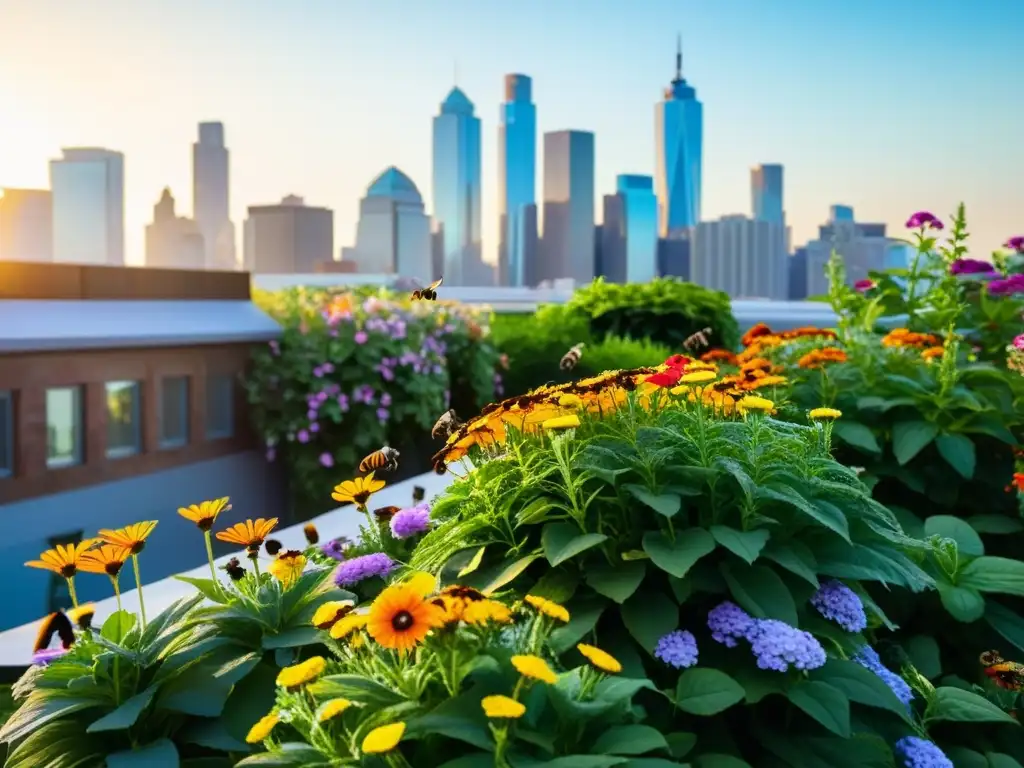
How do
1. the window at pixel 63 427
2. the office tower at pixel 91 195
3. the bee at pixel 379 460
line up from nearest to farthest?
the bee at pixel 379 460
the window at pixel 63 427
the office tower at pixel 91 195

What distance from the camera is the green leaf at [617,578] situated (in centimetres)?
155

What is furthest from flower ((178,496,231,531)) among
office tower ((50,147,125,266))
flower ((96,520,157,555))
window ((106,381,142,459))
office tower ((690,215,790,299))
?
office tower ((50,147,125,266))

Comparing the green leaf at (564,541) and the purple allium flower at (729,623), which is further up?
the green leaf at (564,541)

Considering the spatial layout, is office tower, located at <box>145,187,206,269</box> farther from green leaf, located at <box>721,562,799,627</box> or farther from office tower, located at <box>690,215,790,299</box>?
green leaf, located at <box>721,562,799,627</box>

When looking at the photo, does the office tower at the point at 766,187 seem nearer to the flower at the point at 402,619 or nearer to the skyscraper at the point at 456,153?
the skyscraper at the point at 456,153

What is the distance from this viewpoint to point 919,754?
5.39 ft

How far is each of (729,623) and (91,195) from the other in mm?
32824

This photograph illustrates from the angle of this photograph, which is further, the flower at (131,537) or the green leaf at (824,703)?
the flower at (131,537)

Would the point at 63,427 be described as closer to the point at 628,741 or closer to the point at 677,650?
the point at 677,650

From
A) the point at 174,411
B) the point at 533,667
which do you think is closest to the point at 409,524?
the point at 533,667

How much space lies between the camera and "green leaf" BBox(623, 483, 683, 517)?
1.56 metres

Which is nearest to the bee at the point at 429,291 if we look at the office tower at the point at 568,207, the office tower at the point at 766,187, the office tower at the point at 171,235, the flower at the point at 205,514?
the flower at the point at 205,514

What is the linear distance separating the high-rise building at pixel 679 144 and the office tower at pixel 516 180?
6116 millimetres

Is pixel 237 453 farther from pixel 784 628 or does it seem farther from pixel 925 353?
pixel 784 628
